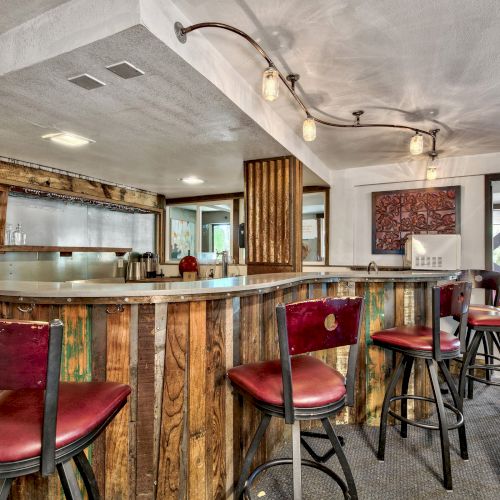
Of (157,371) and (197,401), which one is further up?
(157,371)

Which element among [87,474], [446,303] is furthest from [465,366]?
[87,474]

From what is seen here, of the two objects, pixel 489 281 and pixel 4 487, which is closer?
pixel 4 487

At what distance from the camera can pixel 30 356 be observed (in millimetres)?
904

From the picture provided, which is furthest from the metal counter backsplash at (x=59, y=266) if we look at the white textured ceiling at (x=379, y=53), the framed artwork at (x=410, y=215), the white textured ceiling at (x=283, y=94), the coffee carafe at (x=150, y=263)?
the framed artwork at (x=410, y=215)

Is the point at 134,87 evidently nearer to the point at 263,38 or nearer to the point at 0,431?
the point at 263,38

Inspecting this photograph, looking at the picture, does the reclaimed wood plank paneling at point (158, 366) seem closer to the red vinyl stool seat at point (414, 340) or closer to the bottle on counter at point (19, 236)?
the red vinyl stool seat at point (414, 340)

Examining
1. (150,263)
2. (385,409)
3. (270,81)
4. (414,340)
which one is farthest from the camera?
(150,263)

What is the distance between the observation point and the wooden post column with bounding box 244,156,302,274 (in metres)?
3.41

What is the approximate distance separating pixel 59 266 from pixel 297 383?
13.5ft

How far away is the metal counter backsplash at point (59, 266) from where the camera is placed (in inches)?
156

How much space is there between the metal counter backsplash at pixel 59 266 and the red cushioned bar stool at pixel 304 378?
11.7ft

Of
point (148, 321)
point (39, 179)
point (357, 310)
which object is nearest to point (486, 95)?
point (357, 310)

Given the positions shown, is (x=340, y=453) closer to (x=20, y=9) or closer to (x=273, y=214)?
(x=273, y=214)

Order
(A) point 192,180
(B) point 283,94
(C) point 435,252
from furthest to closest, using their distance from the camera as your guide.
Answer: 1. (A) point 192,180
2. (C) point 435,252
3. (B) point 283,94
